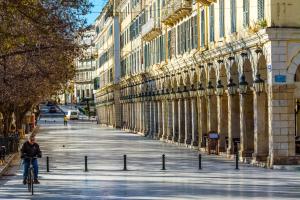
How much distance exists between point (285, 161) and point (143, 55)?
130 ft

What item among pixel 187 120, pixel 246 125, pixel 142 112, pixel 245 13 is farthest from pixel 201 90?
pixel 142 112

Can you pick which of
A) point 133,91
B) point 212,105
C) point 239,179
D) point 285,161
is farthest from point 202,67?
point 133,91

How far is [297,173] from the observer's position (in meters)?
29.1

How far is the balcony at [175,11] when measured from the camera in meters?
47.2

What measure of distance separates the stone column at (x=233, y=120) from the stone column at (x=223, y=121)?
7.43 ft

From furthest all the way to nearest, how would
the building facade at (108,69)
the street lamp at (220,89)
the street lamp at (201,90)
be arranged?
the building facade at (108,69), the street lamp at (201,90), the street lamp at (220,89)

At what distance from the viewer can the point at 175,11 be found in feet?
163

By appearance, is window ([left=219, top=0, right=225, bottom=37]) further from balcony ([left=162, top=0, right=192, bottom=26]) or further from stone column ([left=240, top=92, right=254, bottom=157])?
balcony ([left=162, top=0, right=192, bottom=26])

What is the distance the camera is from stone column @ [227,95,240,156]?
126 ft

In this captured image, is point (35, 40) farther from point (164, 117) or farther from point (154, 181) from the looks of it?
point (164, 117)

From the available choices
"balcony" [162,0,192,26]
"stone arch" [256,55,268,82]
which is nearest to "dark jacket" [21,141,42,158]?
"stone arch" [256,55,268,82]

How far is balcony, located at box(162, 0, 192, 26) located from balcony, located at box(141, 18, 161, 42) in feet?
11.3

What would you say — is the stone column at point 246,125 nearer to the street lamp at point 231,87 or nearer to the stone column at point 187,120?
the street lamp at point 231,87

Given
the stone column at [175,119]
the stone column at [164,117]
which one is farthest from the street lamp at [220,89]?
the stone column at [164,117]
